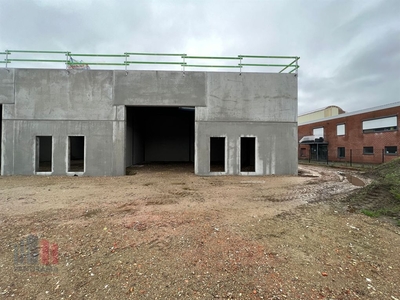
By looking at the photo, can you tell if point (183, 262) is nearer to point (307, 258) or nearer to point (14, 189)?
point (307, 258)

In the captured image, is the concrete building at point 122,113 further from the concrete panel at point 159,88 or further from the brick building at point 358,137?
the brick building at point 358,137

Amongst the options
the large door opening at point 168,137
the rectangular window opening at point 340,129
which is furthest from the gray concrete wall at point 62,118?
the rectangular window opening at point 340,129

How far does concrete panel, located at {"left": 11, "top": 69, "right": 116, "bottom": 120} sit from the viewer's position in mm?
10641

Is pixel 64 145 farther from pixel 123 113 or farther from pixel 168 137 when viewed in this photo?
pixel 168 137

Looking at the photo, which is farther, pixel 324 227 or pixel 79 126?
pixel 79 126

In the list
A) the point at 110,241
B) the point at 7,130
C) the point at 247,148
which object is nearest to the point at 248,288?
the point at 110,241

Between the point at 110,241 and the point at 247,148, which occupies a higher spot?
the point at 247,148

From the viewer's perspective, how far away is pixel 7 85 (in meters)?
10.6

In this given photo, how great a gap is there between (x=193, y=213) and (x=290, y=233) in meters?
2.15

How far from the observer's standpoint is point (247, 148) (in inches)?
663

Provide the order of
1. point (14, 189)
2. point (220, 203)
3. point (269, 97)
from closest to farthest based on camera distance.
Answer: point (220, 203) → point (14, 189) → point (269, 97)

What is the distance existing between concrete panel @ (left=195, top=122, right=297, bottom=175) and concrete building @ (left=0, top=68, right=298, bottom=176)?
2.2 inches

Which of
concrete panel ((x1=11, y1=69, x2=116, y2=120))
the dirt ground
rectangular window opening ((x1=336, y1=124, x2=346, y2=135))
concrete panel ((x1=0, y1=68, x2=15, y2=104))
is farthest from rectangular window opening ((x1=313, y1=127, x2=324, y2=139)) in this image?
concrete panel ((x1=0, y1=68, x2=15, y2=104))

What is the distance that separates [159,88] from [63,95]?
5081 mm
